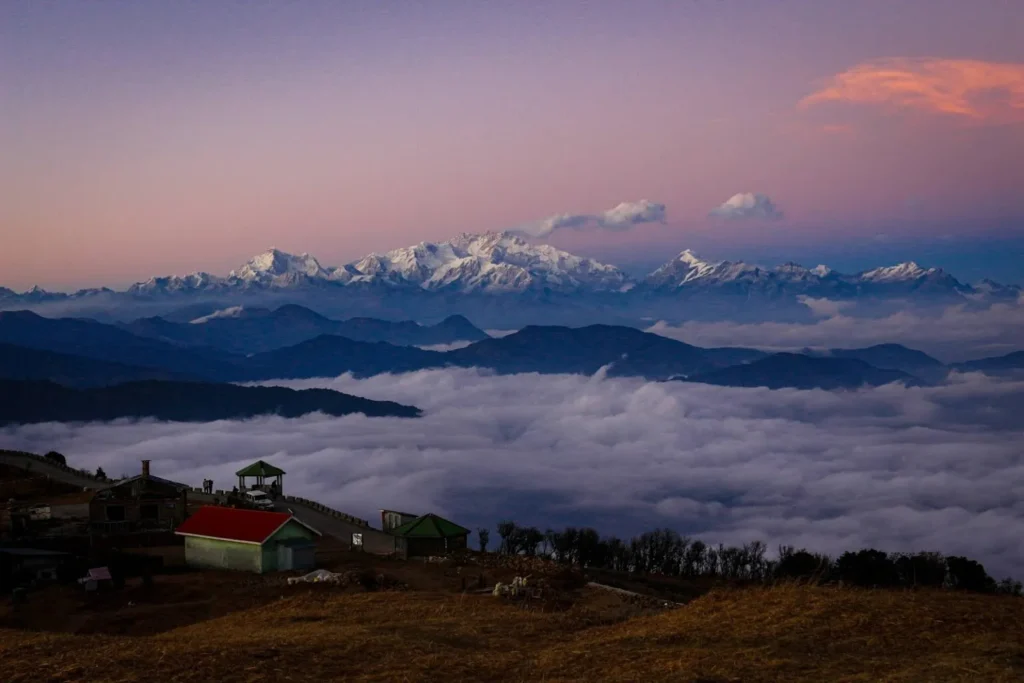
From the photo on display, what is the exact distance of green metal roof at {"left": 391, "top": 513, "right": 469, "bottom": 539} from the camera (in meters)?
50.9

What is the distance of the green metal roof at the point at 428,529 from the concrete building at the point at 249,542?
6.53 meters

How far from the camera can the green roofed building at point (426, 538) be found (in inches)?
1997

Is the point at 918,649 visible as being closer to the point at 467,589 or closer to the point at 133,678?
the point at 133,678

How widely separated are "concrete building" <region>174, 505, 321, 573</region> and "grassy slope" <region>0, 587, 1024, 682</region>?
925 inches

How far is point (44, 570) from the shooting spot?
4112 cm

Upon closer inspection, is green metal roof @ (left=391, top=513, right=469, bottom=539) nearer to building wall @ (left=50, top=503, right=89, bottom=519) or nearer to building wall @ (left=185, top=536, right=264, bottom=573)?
building wall @ (left=185, top=536, right=264, bottom=573)

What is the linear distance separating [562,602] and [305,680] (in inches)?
574

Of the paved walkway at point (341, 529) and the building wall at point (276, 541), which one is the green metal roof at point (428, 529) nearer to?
the paved walkway at point (341, 529)

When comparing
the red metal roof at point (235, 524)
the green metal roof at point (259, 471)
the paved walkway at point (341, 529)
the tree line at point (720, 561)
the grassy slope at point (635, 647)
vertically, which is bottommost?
the tree line at point (720, 561)

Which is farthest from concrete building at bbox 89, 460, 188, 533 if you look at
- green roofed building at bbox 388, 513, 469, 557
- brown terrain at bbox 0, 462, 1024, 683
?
brown terrain at bbox 0, 462, 1024, 683

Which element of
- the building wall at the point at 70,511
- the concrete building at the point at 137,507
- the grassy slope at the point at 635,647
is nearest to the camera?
the grassy slope at the point at 635,647

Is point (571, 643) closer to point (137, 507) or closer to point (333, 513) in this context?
point (137, 507)

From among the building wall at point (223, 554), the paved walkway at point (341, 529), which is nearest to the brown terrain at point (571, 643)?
the building wall at point (223, 554)

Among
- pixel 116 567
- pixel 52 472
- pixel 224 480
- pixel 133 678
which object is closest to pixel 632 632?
pixel 133 678
